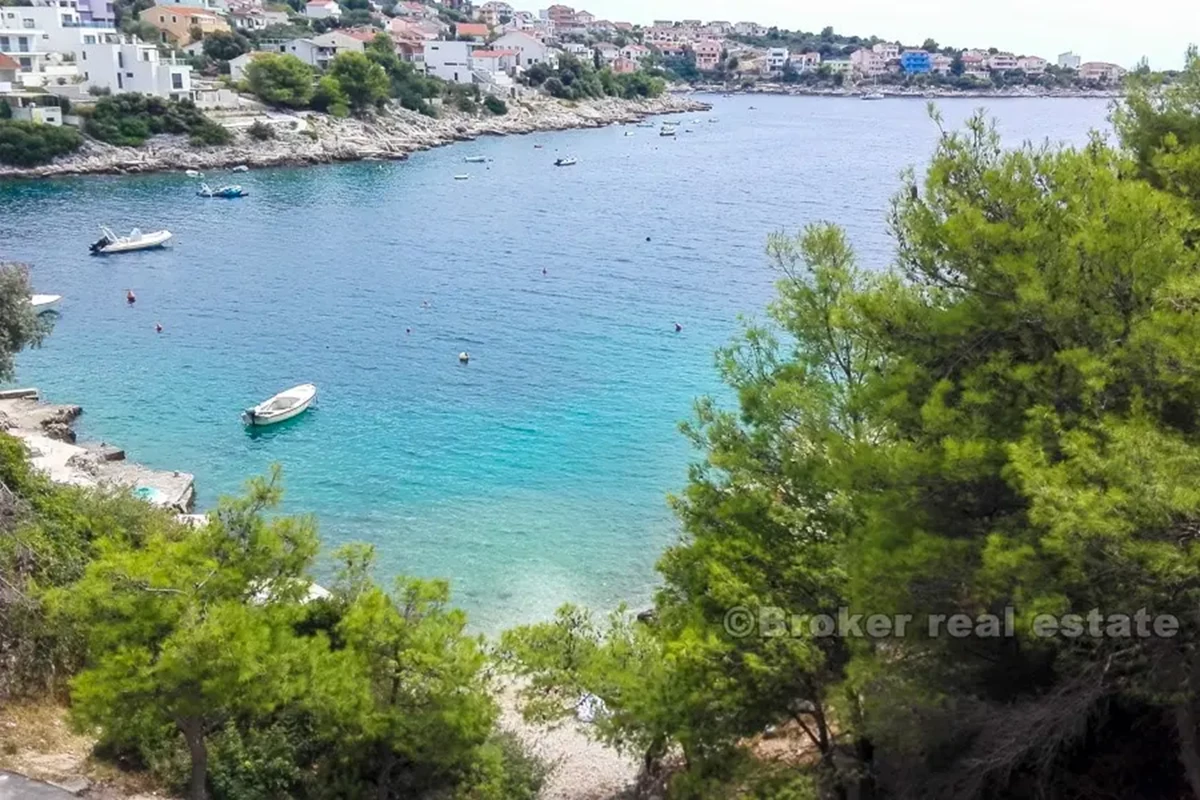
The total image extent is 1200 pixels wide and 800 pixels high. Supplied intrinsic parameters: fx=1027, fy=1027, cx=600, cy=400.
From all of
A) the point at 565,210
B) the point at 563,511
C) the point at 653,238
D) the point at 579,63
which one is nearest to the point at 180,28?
the point at 579,63

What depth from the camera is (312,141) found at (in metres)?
99.9

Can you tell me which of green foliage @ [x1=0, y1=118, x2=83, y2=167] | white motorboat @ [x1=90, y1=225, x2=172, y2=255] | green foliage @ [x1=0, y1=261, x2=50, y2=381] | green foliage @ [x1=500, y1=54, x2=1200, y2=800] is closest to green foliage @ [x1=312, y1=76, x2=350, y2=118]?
green foliage @ [x1=0, y1=118, x2=83, y2=167]

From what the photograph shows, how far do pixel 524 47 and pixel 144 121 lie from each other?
80470 mm

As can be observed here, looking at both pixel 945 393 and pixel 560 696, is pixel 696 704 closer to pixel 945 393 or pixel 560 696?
pixel 560 696

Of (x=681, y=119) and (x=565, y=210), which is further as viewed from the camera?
(x=681, y=119)

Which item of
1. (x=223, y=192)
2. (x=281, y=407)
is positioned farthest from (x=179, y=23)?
(x=281, y=407)

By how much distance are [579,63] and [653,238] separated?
9740 centimetres

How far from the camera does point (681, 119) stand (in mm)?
151000

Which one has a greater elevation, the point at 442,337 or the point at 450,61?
the point at 450,61

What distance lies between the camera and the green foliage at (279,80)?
344 ft

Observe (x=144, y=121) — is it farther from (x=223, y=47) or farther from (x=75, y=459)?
(x=75, y=459)

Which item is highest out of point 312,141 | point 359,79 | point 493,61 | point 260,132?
point 493,61

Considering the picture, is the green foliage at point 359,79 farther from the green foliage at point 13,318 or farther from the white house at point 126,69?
the green foliage at point 13,318

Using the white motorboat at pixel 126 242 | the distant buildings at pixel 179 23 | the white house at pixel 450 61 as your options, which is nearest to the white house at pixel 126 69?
the distant buildings at pixel 179 23
